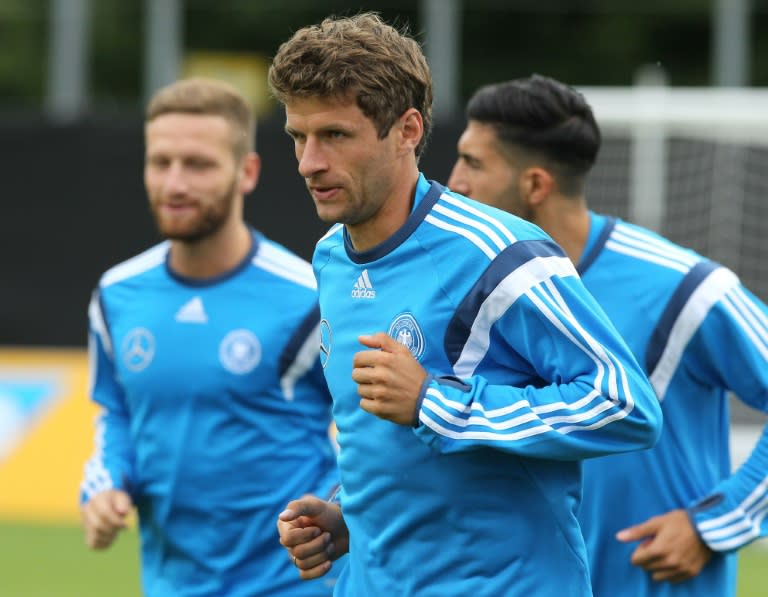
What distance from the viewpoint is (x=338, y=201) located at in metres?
3.38

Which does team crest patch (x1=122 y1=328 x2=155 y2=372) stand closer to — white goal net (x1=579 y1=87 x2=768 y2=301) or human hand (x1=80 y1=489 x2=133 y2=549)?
human hand (x1=80 y1=489 x2=133 y2=549)

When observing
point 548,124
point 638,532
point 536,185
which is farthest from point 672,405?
point 548,124

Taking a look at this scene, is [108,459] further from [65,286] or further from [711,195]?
[65,286]

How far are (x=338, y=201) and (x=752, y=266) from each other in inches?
340

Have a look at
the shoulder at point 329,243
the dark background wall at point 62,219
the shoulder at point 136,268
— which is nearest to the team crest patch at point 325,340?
the shoulder at point 329,243

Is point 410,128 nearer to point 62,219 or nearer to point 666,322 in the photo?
point 666,322

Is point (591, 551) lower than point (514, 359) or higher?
lower

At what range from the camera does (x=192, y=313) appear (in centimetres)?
488

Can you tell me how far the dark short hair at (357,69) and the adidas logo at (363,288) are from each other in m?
0.34

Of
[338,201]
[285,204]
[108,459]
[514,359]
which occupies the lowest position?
[285,204]

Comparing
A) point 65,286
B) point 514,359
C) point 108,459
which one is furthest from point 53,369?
point 514,359

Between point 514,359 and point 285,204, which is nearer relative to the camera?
point 514,359

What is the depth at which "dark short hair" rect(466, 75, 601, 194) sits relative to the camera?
4.52m

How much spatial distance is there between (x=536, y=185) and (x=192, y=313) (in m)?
1.23
